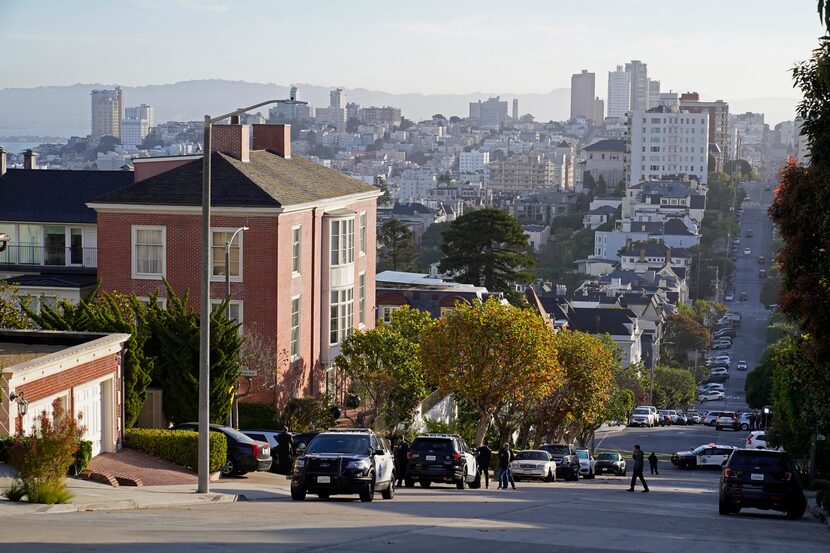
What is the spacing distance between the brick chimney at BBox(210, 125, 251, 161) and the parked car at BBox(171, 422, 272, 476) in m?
18.4

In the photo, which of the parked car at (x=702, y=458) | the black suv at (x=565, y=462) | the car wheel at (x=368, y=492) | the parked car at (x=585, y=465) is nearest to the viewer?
the car wheel at (x=368, y=492)

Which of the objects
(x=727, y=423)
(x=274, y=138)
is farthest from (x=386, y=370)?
(x=727, y=423)

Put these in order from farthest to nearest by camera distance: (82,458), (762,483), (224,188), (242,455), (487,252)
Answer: (487,252)
(224,188)
(242,455)
(762,483)
(82,458)

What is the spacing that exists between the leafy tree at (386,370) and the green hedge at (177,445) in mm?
17233

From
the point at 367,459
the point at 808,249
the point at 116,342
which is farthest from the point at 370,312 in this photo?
the point at 808,249

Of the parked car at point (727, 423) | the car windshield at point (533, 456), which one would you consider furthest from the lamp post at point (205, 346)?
the parked car at point (727, 423)

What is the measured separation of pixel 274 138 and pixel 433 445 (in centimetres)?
2671

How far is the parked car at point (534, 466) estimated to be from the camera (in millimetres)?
47531

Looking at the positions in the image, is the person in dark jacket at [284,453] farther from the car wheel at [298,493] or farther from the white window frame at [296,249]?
the white window frame at [296,249]

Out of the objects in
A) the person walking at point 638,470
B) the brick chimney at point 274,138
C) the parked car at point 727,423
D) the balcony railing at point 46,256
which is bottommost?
the parked car at point 727,423

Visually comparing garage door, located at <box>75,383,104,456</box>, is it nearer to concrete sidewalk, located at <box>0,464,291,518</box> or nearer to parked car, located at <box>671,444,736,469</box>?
concrete sidewalk, located at <box>0,464,291,518</box>

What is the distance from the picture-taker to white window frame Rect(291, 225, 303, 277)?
50.9m

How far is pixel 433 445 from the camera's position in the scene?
120ft

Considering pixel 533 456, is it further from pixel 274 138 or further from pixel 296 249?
pixel 274 138
